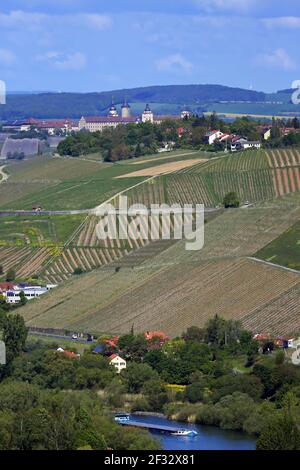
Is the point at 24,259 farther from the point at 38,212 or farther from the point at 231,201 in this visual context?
the point at 38,212

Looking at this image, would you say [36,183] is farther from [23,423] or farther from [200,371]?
[23,423]

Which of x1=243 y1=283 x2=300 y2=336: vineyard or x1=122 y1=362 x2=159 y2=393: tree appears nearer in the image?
x1=122 y1=362 x2=159 y2=393: tree

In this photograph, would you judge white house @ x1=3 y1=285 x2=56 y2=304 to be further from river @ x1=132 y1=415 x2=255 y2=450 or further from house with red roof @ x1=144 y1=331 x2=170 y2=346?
river @ x1=132 y1=415 x2=255 y2=450

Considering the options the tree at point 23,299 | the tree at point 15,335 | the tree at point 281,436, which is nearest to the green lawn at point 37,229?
the tree at point 23,299

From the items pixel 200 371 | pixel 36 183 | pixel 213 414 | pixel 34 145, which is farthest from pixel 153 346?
pixel 34 145

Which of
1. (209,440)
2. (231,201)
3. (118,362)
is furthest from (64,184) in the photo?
(209,440)

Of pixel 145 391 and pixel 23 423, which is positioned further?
pixel 145 391

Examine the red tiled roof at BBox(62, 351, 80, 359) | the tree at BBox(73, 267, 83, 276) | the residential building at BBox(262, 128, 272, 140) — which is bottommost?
the tree at BBox(73, 267, 83, 276)

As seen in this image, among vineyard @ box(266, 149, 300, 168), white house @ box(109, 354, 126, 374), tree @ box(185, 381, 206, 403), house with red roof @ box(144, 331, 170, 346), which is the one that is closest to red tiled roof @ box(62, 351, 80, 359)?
white house @ box(109, 354, 126, 374)
